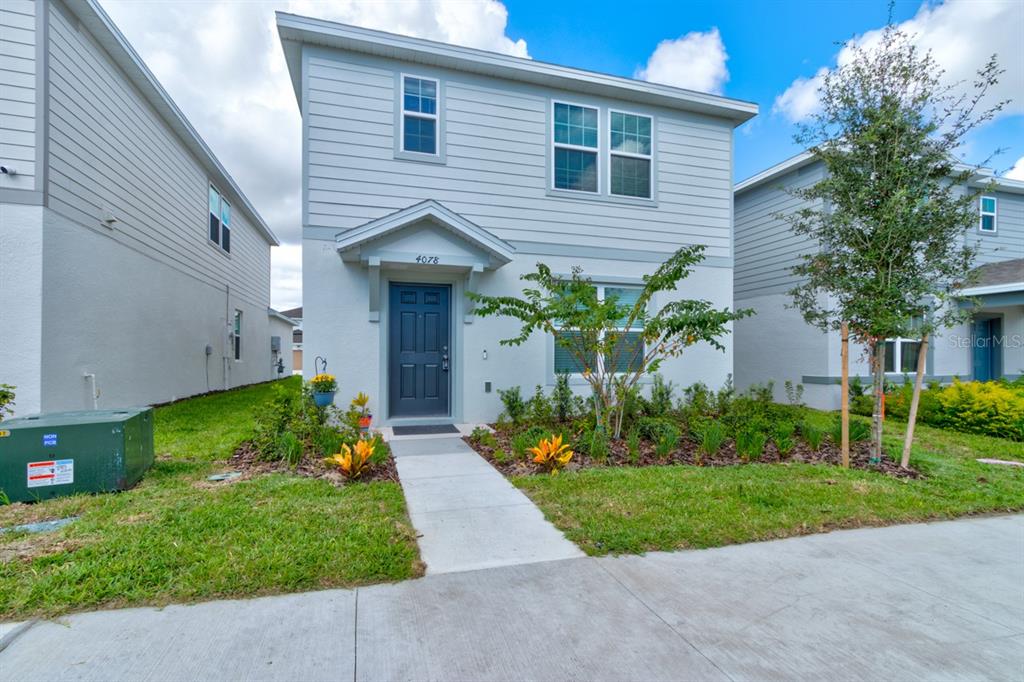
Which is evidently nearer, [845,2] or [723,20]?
[845,2]

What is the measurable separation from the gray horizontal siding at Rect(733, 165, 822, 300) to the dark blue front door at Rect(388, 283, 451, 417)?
7.95m

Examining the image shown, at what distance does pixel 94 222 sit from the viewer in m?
7.50

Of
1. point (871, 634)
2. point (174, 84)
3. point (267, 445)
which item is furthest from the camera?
point (174, 84)

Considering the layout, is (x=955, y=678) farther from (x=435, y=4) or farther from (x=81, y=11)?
(x=81, y=11)

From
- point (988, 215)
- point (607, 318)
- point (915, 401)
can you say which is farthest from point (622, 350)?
point (988, 215)

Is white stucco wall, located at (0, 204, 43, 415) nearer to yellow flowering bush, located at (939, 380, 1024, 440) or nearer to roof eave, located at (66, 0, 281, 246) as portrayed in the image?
roof eave, located at (66, 0, 281, 246)

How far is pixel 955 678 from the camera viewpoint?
2.03 metres

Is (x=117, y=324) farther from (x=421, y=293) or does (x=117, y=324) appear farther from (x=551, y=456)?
(x=551, y=456)

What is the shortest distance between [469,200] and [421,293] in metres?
1.72

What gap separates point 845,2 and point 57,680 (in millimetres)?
11240

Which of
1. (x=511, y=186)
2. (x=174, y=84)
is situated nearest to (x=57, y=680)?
(x=511, y=186)

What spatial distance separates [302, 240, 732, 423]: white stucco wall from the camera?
22.8ft

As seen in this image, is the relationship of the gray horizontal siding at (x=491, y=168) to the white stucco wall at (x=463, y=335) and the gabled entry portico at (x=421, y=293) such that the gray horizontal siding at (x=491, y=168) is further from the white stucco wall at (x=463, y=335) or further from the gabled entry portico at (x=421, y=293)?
the gabled entry portico at (x=421, y=293)

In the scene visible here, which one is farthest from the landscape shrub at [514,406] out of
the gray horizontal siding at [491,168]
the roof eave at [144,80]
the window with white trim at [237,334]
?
the window with white trim at [237,334]
